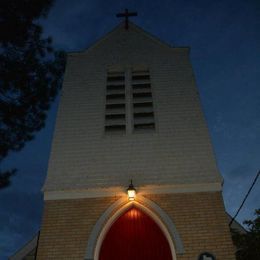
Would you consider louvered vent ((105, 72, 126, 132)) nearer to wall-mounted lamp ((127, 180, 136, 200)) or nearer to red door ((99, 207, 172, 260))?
wall-mounted lamp ((127, 180, 136, 200))

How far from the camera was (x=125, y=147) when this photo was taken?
23.9ft

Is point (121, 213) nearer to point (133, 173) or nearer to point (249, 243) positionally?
point (133, 173)

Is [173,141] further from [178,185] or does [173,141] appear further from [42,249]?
[42,249]

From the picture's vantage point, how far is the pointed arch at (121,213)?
19.0 ft

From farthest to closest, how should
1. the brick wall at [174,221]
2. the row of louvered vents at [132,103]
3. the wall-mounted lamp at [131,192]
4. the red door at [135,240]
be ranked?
the row of louvered vents at [132,103], the wall-mounted lamp at [131,192], the red door at [135,240], the brick wall at [174,221]

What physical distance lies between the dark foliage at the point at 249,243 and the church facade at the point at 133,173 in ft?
10.2

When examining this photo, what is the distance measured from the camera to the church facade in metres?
5.92

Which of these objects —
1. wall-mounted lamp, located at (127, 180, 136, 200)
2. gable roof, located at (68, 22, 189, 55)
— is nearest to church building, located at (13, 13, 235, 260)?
wall-mounted lamp, located at (127, 180, 136, 200)

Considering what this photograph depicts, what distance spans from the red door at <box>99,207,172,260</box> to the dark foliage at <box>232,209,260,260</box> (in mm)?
3677

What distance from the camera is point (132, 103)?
27.9 feet

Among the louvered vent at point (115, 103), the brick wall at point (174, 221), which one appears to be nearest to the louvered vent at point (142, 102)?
the louvered vent at point (115, 103)

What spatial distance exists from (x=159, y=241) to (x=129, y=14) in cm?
808

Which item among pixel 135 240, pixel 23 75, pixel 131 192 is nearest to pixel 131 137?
pixel 131 192

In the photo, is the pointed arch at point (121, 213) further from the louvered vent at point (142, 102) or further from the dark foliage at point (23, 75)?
the dark foliage at point (23, 75)
